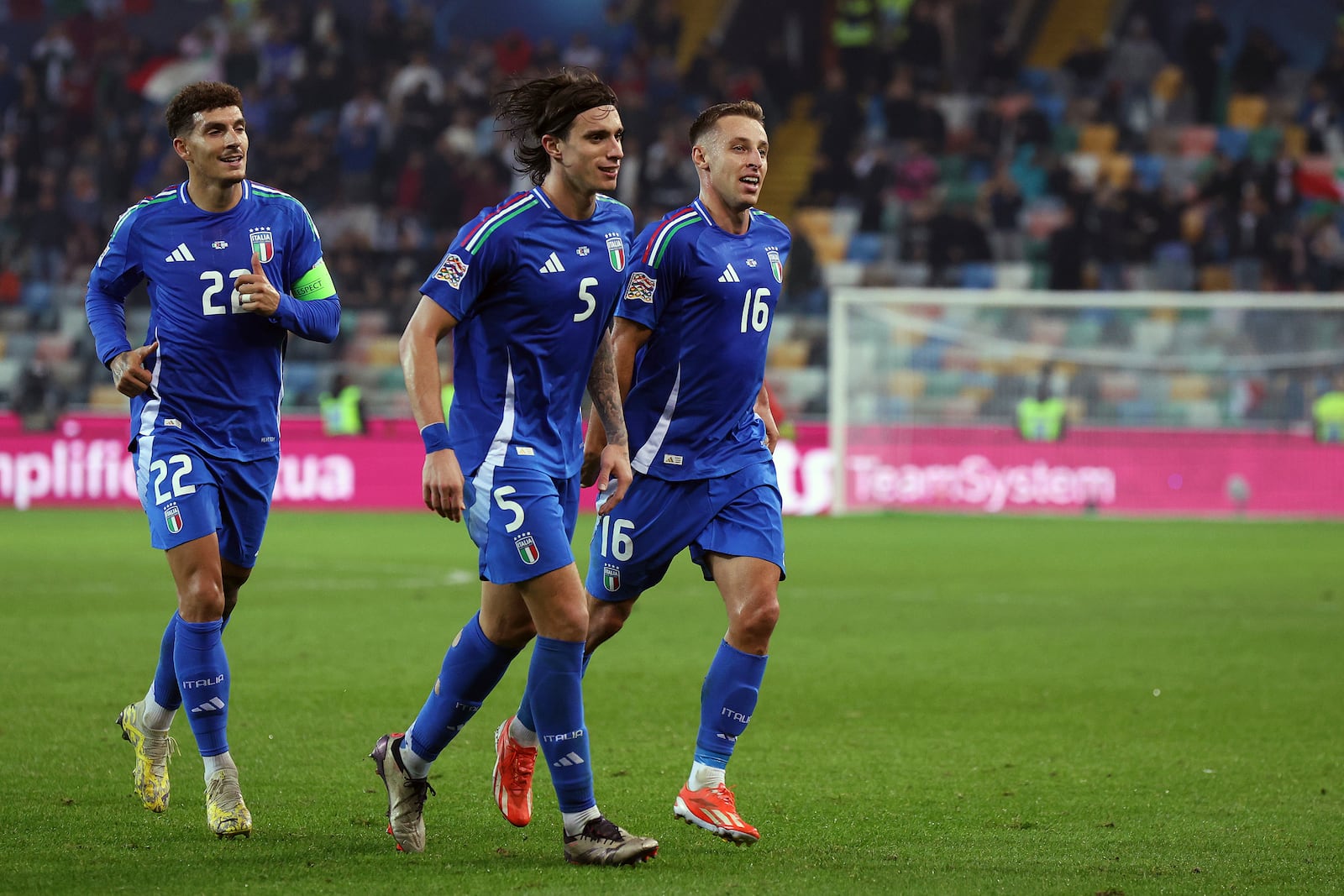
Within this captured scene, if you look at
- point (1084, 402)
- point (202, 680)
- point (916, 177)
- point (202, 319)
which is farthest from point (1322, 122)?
point (202, 680)

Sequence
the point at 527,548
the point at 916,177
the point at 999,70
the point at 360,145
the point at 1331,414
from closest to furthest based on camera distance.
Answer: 1. the point at 527,548
2. the point at 1331,414
3. the point at 916,177
4. the point at 360,145
5. the point at 999,70

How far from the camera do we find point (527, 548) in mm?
4762

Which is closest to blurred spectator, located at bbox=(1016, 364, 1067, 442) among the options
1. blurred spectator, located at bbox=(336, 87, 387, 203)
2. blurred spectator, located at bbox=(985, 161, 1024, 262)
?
blurred spectator, located at bbox=(985, 161, 1024, 262)

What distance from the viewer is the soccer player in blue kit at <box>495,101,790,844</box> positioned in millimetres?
5441

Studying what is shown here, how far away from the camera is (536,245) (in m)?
4.94

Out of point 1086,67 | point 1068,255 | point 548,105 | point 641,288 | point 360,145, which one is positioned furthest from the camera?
point 1086,67

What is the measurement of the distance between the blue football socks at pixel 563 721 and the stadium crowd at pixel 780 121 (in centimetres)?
1828

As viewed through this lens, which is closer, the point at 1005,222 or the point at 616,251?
the point at 616,251

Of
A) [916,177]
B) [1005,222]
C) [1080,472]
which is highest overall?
[916,177]

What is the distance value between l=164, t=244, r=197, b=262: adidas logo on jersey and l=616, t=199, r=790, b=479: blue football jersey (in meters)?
1.36

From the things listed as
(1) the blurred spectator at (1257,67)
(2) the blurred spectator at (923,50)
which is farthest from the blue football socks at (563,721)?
(1) the blurred spectator at (1257,67)

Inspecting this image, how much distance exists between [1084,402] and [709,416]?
49.1ft

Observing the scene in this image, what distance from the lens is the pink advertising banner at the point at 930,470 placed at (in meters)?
19.3

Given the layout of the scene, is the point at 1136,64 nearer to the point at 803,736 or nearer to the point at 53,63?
the point at 53,63
